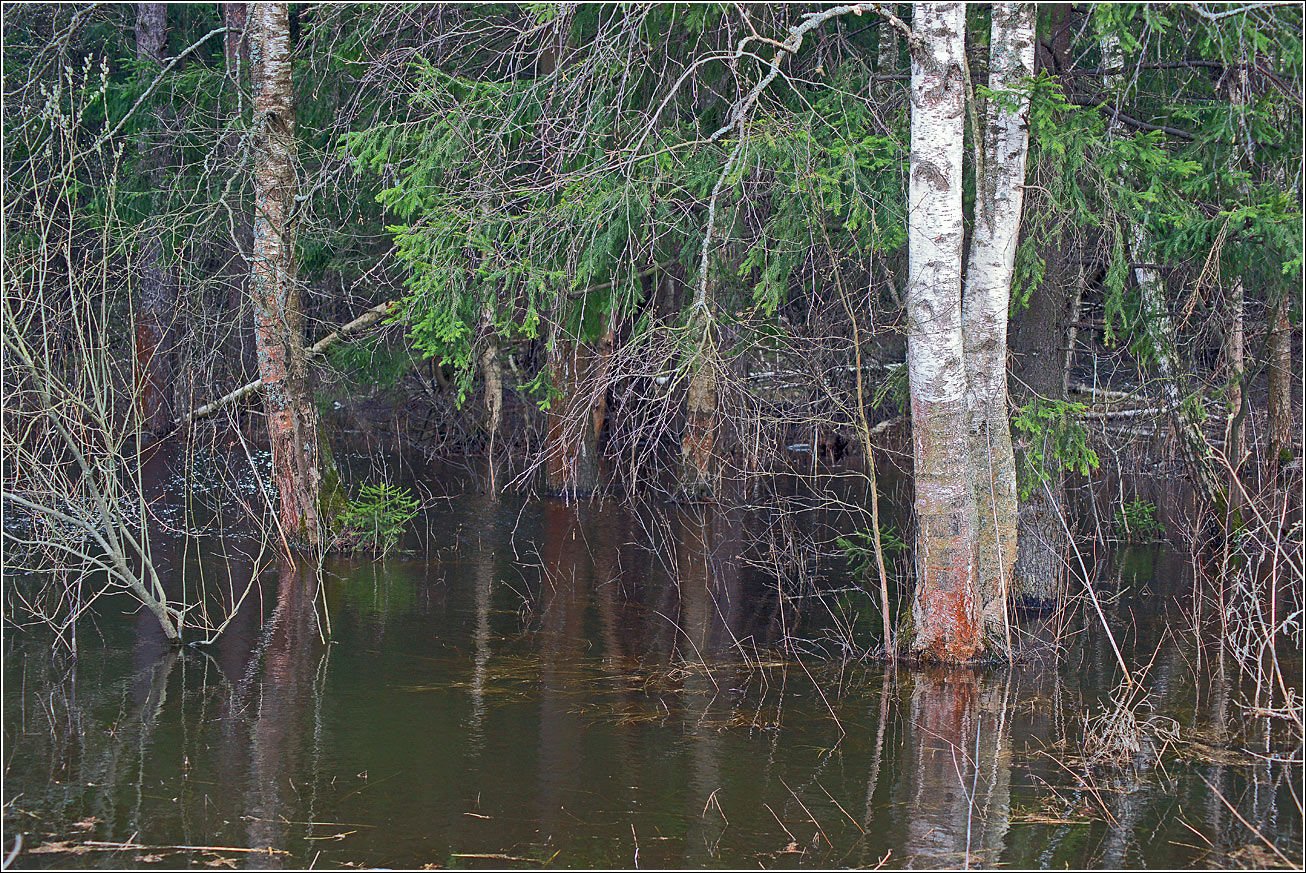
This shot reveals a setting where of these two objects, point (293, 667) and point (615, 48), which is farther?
point (615, 48)

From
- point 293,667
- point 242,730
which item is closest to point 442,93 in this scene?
point 293,667

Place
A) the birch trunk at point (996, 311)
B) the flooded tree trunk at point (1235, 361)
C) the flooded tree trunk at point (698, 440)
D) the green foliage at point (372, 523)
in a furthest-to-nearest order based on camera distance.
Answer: the flooded tree trunk at point (698, 440)
the green foliage at point (372, 523)
the flooded tree trunk at point (1235, 361)
the birch trunk at point (996, 311)

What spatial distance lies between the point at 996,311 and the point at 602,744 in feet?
14.0

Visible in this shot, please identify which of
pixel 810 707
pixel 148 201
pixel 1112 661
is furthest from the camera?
pixel 148 201

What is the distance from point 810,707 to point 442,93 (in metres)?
6.19

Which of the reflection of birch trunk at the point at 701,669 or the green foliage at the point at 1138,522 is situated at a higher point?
the green foliage at the point at 1138,522

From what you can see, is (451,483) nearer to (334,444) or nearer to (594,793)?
(334,444)

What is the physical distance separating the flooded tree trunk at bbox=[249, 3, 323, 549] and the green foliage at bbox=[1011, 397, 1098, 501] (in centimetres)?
671

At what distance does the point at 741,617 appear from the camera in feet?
34.0

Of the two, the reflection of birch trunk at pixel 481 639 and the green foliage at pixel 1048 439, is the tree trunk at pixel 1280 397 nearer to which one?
the green foliage at pixel 1048 439

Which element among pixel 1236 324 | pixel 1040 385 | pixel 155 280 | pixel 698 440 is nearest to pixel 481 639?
pixel 1040 385

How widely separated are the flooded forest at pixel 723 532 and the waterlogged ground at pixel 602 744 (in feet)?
0.13

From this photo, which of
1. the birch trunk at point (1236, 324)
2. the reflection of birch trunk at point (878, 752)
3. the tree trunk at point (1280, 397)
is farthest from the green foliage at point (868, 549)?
the tree trunk at point (1280, 397)

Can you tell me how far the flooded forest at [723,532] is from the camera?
20.4ft
